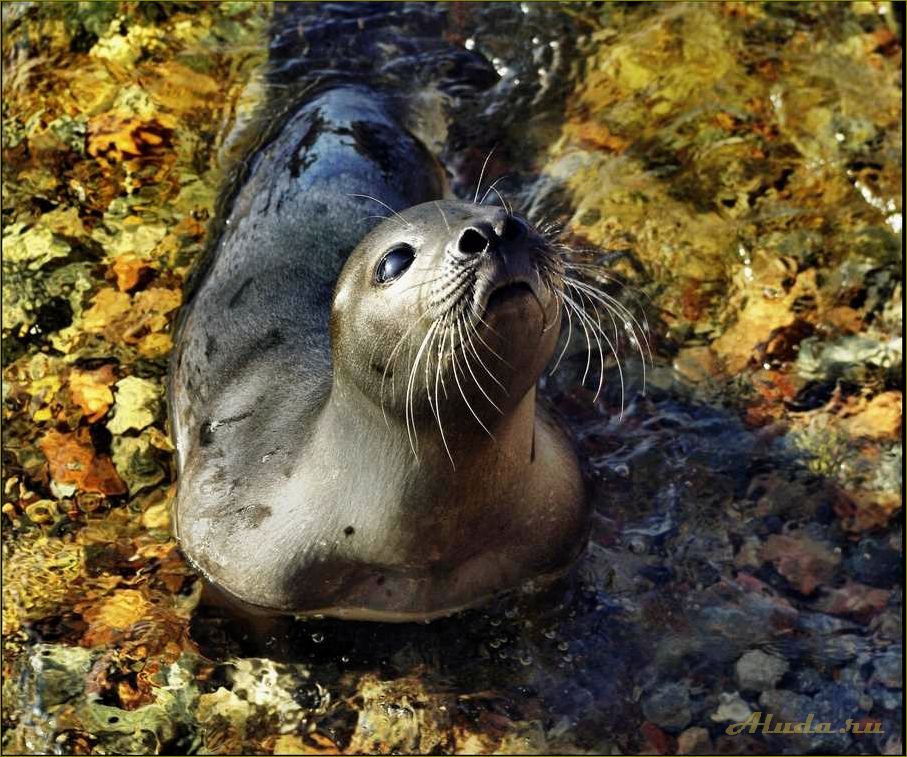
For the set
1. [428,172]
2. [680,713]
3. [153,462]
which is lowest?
[680,713]

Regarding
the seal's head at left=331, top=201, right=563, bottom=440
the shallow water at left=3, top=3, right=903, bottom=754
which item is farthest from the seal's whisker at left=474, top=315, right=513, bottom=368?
the shallow water at left=3, top=3, right=903, bottom=754

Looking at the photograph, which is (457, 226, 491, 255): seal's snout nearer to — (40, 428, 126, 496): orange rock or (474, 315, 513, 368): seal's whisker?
(474, 315, 513, 368): seal's whisker

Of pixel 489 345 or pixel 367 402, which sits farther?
pixel 367 402

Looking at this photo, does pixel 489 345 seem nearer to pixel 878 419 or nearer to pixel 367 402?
pixel 367 402

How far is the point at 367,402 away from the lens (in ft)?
15.3

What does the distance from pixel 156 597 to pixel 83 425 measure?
115 cm

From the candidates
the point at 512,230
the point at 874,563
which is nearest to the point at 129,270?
the point at 512,230

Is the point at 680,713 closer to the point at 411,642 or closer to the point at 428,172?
the point at 411,642

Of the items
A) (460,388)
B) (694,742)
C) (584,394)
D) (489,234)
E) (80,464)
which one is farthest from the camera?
(584,394)

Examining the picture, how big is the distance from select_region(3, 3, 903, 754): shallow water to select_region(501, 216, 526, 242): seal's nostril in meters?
1.88

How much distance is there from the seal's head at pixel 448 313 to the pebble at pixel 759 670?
1.59 m

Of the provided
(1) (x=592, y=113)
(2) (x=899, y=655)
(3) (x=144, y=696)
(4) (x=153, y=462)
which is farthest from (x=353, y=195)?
(2) (x=899, y=655)

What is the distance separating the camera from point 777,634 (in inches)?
209

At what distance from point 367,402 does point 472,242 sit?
2.85 ft
